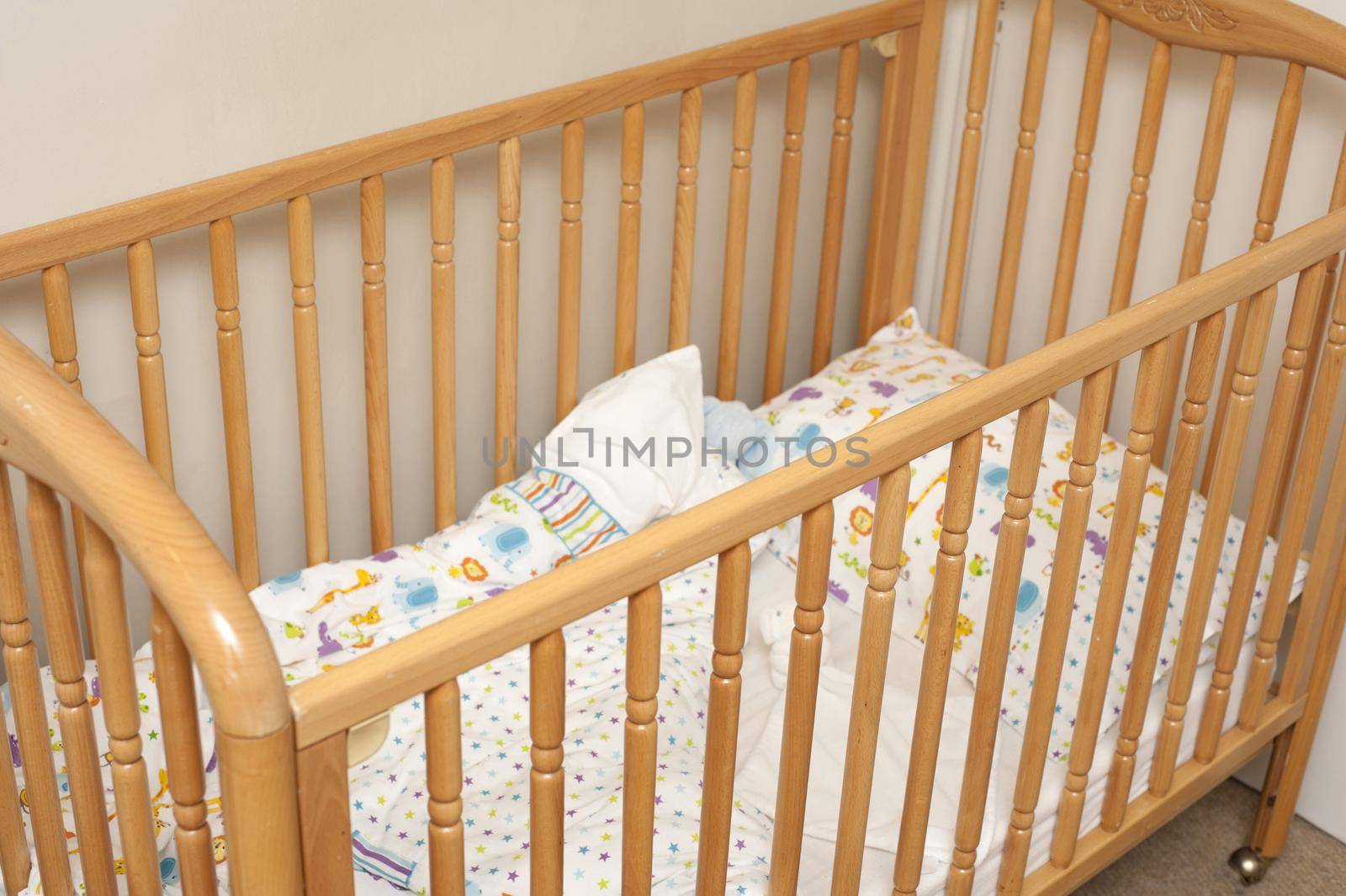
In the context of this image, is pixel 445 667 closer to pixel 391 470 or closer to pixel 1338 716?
pixel 391 470

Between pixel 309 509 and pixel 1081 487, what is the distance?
0.83m

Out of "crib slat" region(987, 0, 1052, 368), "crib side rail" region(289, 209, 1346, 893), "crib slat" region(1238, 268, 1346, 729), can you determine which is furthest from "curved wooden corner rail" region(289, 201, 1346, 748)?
"crib slat" region(987, 0, 1052, 368)

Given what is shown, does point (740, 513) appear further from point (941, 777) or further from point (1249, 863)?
point (1249, 863)

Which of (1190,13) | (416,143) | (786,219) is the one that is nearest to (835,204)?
(786,219)

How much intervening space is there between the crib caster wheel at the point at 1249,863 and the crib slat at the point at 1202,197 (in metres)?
0.53

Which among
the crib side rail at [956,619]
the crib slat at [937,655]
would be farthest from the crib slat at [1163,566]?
the crib slat at [937,655]

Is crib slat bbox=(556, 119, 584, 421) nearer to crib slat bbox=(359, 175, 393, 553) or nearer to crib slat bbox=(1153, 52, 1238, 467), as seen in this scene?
crib slat bbox=(359, 175, 393, 553)

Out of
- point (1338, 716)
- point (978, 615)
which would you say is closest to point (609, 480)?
point (978, 615)

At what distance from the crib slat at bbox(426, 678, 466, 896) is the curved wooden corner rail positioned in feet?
0.07

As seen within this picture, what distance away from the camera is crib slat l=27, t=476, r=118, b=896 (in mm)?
913

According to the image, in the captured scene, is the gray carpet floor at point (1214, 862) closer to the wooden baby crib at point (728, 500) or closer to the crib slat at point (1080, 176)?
the wooden baby crib at point (728, 500)

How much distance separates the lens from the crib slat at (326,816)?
81cm

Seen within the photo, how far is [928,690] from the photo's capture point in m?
1.20

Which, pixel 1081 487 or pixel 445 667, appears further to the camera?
pixel 1081 487
